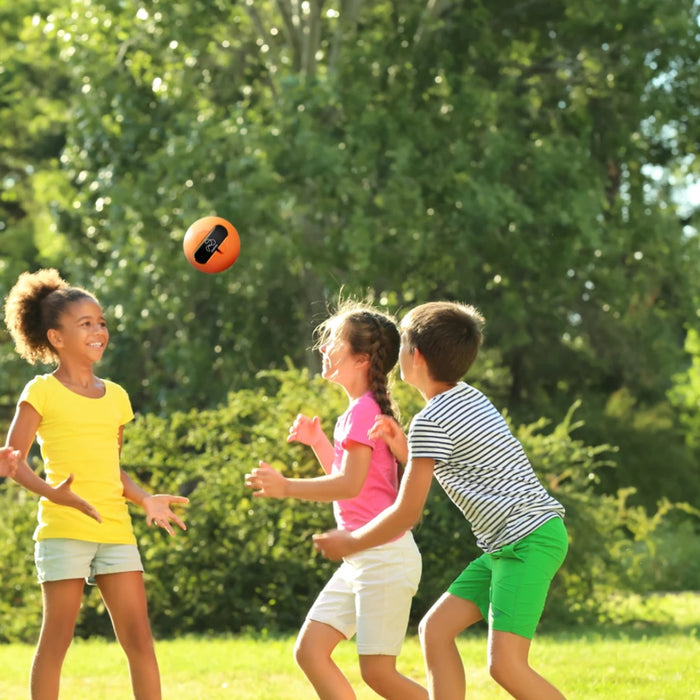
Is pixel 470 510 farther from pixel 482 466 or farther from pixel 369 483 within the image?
pixel 369 483

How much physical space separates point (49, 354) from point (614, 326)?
20.1 m

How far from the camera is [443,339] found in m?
4.85

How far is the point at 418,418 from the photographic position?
473cm

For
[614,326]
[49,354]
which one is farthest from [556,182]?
[49,354]

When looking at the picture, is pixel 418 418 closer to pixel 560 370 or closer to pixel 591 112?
pixel 591 112

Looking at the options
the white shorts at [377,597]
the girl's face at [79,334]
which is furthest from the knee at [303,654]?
the girl's face at [79,334]

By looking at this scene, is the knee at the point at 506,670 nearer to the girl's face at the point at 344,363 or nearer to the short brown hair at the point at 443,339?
the short brown hair at the point at 443,339

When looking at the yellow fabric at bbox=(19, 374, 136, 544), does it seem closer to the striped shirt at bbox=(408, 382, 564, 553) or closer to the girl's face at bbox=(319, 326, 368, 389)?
the girl's face at bbox=(319, 326, 368, 389)

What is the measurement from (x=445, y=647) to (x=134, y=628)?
127cm

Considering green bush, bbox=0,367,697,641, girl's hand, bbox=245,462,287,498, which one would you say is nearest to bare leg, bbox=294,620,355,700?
girl's hand, bbox=245,462,287,498

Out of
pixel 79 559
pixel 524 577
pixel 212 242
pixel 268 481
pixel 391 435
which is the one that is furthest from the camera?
pixel 212 242

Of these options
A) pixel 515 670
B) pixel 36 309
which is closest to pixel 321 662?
pixel 515 670

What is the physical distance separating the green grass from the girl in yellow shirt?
6.98ft

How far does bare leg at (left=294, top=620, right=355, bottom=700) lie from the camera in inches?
194
